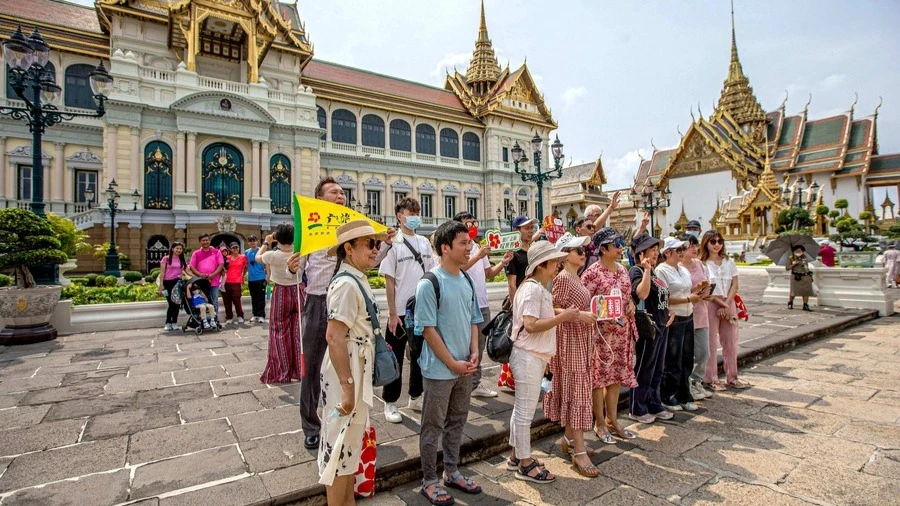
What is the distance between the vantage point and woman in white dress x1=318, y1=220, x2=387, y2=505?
87.0 inches

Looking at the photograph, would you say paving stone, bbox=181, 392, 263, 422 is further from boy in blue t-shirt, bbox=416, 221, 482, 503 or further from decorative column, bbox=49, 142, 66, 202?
decorative column, bbox=49, 142, 66, 202

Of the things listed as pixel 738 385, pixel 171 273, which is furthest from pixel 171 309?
pixel 738 385

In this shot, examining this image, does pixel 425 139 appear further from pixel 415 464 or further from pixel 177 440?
pixel 415 464

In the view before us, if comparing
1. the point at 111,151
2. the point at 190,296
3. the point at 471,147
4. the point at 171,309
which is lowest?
the point at 171,309

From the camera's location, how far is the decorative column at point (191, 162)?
66.8 feet

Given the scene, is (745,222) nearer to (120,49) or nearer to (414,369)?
(414,369)

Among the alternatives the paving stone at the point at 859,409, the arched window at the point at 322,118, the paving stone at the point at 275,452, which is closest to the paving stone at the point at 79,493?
the paving stone at the point at 275,452

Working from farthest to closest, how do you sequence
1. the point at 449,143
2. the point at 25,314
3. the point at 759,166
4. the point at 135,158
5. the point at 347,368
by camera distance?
the point at 759,166, the point at 449,143, the point at 135,158, the point at 25,314, the point at 347,368

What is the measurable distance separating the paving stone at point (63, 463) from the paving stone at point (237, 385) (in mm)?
1250

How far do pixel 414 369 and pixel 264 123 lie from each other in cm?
2196

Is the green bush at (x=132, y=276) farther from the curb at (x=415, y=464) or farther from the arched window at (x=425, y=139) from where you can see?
the arched window at (x=425, y=139)

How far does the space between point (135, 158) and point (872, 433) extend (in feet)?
79.8

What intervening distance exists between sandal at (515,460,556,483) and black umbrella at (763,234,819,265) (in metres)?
10.5

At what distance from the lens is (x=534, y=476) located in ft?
9.41
